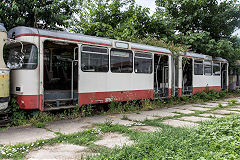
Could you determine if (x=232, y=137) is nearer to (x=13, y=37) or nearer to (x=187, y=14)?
(x=13, y=37)

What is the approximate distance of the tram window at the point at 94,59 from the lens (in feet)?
27.0

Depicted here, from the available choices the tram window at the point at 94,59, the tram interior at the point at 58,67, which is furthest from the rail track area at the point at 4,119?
the tram window at the point at 94,59

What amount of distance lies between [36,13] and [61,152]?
7.30 metres

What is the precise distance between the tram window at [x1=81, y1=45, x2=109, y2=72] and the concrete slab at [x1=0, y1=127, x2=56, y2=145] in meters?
2.92

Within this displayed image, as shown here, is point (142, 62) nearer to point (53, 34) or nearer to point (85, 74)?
point (85, 74)

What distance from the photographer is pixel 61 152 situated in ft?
14.2

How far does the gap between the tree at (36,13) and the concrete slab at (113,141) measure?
21.1 ft

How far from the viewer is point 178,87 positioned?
525 inches

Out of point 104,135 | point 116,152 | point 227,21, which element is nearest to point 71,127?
point 104,135

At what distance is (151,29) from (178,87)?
5417mm

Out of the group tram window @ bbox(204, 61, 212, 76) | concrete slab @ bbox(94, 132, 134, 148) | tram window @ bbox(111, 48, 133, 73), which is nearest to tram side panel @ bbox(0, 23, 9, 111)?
concrete slab @ bbox(94, 132, 134, 148)

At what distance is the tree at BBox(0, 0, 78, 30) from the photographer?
9.44 meters

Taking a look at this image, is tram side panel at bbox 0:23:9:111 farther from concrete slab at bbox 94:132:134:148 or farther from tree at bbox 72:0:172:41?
tree at bbox 72:0:172:41

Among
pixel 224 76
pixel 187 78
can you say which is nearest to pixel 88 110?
pixel 187 78
